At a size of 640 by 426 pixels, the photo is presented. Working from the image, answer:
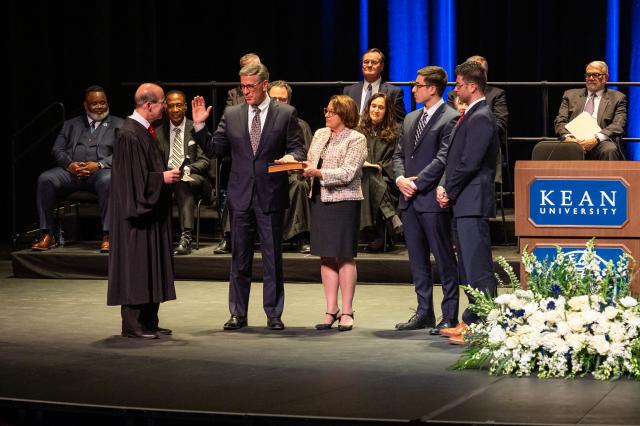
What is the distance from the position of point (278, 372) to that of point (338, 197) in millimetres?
1514

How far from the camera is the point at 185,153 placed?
30.5 ft

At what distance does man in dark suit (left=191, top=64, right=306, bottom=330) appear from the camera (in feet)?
22.6

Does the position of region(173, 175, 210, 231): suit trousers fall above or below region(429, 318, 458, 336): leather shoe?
above

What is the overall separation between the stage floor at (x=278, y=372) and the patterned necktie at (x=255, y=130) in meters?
1.09

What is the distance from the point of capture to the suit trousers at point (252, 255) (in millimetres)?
6934

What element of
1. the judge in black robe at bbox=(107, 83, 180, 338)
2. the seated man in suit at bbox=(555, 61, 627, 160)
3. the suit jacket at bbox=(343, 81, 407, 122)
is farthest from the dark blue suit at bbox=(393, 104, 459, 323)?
the seated man in suit at bbox=(555, 61, 627, 160)

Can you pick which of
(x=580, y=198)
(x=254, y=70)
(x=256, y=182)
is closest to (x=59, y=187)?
(x=256, y=182)

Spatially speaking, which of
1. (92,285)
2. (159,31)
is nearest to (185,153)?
(92,285)

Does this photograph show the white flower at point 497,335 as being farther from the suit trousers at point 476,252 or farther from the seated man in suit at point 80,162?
the seated man in suit at point 80,162

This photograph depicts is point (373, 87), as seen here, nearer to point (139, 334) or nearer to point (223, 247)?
point (223, 247)

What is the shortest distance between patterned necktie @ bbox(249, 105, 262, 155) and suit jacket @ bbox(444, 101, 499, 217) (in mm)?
1213

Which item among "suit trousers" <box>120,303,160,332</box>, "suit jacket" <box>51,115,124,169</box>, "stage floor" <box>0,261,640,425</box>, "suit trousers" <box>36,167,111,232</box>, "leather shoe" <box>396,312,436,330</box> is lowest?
"stage floor" <box>0,261,640,425</box>

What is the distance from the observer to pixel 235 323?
6934 mm

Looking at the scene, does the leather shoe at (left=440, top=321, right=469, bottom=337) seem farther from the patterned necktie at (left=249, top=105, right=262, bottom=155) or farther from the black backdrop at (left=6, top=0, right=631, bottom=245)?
the black backdrop at (left=6, top=0, right=631, bottom=245)
